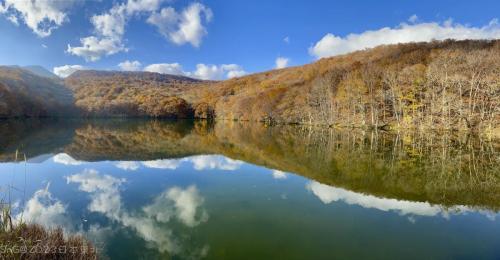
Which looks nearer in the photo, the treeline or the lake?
the lake

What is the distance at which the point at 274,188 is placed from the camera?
14.7 metres

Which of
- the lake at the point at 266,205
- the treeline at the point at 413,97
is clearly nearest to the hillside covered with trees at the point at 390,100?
the treeline at the point at 413,97

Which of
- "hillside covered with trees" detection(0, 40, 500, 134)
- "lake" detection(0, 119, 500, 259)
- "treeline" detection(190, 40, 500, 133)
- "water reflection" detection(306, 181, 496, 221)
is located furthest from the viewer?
"hillside covered with trees" detection(0, 40, 500, 134)

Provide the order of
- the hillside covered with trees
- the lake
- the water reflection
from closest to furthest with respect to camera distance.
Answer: the lake, the water reflection, the hillside covered with trees

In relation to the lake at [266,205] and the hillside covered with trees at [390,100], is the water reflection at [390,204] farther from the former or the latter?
the hillside covered with trees at [390,100]

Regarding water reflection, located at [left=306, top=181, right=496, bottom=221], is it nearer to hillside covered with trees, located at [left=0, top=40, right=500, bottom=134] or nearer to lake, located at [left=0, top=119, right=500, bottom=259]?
lake, located at [left=0, top=119, right=500, bottom=259]

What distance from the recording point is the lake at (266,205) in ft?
25.6

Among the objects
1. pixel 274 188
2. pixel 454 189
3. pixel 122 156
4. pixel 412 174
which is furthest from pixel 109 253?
pixel 122 156

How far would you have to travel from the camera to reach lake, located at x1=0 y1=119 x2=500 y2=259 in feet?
25.6

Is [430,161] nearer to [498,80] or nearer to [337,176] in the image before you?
[337,176]

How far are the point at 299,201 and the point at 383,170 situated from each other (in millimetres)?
8996

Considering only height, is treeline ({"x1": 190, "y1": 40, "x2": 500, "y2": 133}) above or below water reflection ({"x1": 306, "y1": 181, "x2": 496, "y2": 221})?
above

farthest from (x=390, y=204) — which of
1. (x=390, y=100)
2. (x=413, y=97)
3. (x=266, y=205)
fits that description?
(x=390, y=100)

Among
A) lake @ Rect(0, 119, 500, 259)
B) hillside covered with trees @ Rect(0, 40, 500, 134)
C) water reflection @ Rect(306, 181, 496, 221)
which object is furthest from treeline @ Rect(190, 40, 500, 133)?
water reflection @ Rect(306, 181, 496, 221)
